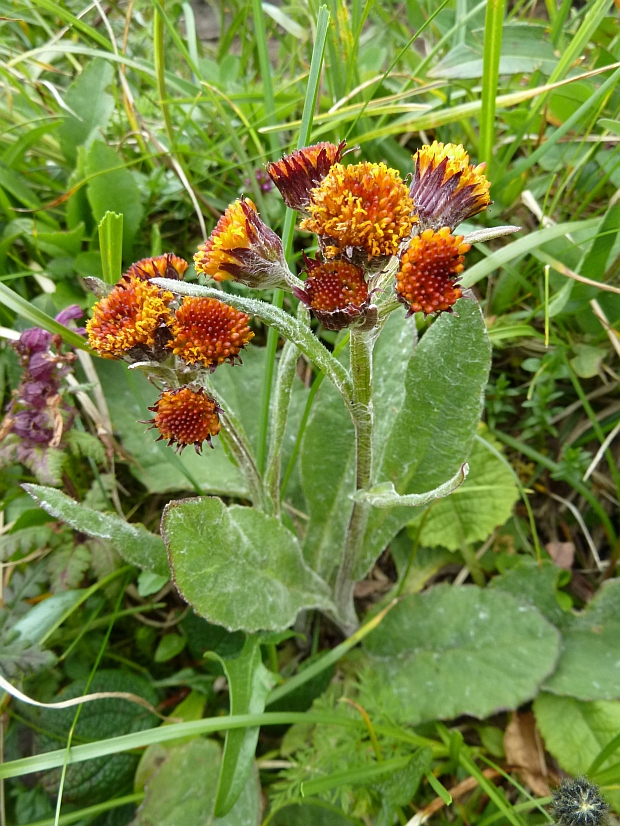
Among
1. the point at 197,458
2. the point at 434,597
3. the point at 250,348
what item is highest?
the point at 250,348

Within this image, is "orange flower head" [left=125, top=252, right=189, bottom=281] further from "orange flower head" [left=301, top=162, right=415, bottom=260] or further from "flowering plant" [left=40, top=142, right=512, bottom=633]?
"orange flower head" [left=301, top=162, right=415, bottom=260]

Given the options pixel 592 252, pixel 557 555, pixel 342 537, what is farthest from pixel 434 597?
pixel 592 252

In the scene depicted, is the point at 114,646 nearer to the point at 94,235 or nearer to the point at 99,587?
the point at 99,587

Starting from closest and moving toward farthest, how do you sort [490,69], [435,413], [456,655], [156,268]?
1. [156,268]
2. [435,413]
3. [490,69]
4. [456,655]

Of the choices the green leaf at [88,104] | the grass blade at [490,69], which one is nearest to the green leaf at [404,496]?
the grass blade at [490,69]

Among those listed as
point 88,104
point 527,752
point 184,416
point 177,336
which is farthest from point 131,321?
point 527,752

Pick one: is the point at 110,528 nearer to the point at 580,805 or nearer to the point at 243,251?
the point at 243,251

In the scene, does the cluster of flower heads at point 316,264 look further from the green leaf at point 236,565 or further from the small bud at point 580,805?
the small bud at point 580,805
